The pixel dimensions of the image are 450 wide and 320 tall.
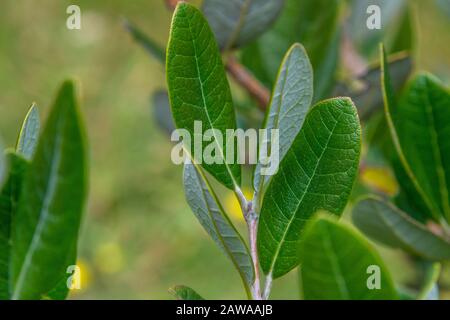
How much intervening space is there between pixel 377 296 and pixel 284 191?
151 mm

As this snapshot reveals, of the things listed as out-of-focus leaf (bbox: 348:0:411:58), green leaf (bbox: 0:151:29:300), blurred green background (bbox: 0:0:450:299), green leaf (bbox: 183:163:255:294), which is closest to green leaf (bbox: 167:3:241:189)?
green leaf (bbox: 183:163:255:294)

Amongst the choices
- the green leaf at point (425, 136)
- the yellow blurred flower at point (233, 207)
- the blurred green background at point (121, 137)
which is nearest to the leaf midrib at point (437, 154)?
the green leaf at point (425, 136)

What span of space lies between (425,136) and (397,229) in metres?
0.12

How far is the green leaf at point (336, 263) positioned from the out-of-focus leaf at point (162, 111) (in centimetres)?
77

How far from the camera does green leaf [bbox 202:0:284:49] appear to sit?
0.94 m

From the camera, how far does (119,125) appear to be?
11.8ft

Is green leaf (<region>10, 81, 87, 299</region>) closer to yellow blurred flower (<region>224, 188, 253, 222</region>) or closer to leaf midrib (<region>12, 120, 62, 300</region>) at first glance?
leaf midrib (<region>12, 120, 62, 300</region>)

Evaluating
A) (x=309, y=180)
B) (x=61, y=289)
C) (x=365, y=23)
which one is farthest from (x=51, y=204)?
(x=365, y=23)

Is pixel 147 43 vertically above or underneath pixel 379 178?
above

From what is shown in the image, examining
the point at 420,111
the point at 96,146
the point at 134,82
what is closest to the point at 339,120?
the point at 420,111

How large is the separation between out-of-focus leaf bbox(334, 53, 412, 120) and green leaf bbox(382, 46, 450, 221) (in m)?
0.18

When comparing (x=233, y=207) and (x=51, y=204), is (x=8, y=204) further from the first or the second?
(x=233, y=207)

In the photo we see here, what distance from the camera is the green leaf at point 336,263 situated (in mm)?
433

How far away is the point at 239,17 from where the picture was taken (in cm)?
96
